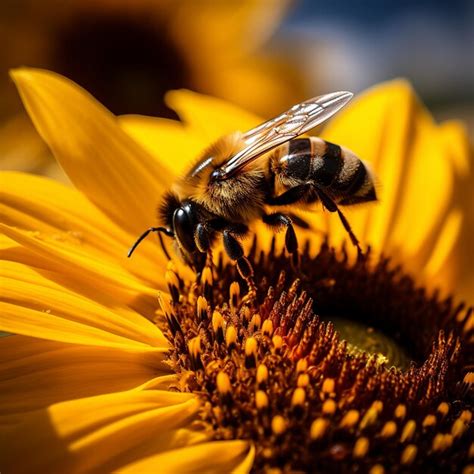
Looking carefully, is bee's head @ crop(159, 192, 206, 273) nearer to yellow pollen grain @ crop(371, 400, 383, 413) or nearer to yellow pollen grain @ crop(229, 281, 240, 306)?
yellow pollen grain @ crop(229, 281, 240, 306)

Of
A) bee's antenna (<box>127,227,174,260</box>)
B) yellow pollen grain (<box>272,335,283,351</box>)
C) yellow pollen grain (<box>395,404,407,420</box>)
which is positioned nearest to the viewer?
yellow pollen grain (<box>395,404,407,420</box>)

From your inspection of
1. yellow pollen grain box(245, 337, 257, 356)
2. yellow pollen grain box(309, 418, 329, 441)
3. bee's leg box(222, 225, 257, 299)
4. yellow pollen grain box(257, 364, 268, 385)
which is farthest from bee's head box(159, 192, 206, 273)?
yellow pollen grain box(309, 418, 329, 441)

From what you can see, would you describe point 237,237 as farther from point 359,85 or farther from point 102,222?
point 359,85

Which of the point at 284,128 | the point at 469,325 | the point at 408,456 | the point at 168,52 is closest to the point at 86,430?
the point at 408,456

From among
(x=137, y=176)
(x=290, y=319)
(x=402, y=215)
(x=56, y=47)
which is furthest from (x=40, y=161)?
(x=290, y=319)

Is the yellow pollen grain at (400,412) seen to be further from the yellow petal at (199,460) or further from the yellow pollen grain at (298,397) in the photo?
the yellow petal at (199,460)

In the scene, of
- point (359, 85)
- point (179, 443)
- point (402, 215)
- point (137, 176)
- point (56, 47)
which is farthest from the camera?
point (359, 85)
